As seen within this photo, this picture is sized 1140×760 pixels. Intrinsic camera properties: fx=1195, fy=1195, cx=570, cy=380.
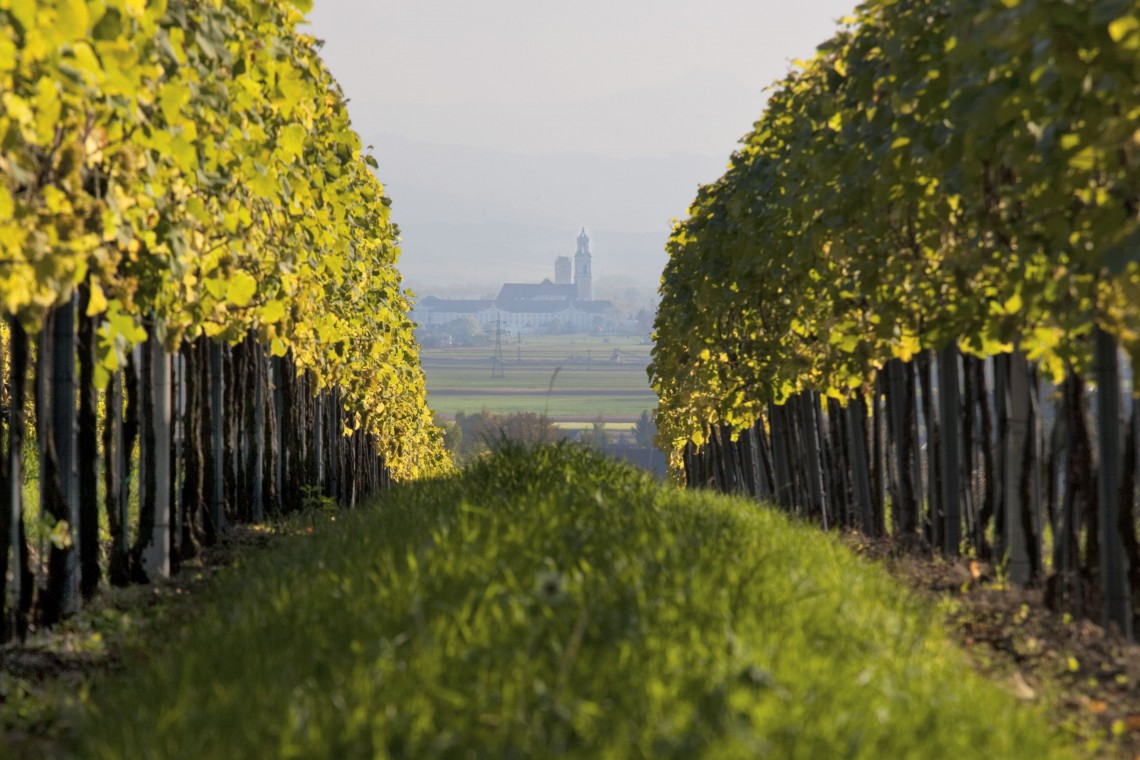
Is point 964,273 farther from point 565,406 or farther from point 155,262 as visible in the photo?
point 565,406

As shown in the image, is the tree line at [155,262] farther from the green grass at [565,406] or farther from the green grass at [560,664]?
the green grass at [565,406]

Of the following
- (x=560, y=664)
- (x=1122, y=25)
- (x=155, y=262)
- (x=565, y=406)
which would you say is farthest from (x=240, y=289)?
(x=565, y=406)

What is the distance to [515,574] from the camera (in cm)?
441

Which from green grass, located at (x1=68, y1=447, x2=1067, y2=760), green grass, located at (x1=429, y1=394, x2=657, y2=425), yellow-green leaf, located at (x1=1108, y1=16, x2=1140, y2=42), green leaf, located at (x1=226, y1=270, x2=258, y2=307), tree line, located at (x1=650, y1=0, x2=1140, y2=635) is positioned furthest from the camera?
green grass, located at (x1=429, y1=394, x2=657, y2=425)

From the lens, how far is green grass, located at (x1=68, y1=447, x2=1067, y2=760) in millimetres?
3049

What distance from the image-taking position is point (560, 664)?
11.3 ft

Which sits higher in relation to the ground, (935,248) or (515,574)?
(935,248)

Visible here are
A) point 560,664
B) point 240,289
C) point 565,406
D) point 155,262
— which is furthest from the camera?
point 565,406

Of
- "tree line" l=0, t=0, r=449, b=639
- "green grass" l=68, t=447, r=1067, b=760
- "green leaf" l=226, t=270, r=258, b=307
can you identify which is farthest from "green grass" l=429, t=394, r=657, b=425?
"green grass" l=68, t=447, r=1067, b=760

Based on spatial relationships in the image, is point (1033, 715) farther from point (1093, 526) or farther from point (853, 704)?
point (1093, 526)

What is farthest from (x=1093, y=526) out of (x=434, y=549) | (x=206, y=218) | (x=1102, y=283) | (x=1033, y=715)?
(x=206, y=218)

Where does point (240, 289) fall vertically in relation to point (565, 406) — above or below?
above

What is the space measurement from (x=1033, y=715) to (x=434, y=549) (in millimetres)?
2268

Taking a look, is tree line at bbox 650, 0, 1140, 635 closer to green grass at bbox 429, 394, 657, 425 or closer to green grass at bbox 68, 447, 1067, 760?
green grass at bbox 68, 447, 1067, 760
